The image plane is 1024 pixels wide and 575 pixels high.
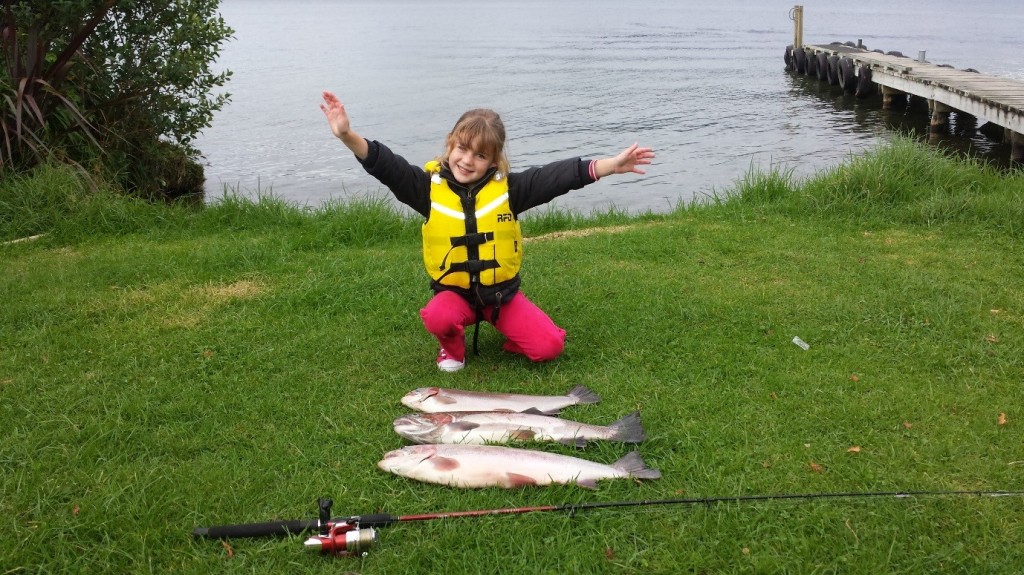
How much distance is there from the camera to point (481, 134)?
4.68 m

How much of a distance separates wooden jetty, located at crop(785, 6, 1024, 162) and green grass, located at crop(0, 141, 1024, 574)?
798cm

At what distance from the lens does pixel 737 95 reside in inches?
990

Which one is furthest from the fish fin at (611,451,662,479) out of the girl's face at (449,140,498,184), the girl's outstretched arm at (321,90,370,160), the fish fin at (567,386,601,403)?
the girl's outstretched arm at (321,90,370,160)

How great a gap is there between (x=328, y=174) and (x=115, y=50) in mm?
6402

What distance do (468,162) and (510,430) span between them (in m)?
1.58

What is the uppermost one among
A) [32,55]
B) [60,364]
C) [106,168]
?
[32,55]

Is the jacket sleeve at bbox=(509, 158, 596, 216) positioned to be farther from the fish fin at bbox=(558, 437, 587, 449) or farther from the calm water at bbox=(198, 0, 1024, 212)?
the calm water at bbox=(198, 0, 1024, 212)

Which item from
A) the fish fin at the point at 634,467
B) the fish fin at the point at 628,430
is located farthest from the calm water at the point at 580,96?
the fish fin at the point at 634,467

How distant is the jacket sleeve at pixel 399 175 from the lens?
4.70 m

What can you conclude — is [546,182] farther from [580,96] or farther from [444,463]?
[580,96]

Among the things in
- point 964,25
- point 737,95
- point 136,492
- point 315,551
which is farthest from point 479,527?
point 964,25

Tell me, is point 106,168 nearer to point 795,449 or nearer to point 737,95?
point 795,449

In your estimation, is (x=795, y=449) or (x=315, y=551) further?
(x=795, y=449)

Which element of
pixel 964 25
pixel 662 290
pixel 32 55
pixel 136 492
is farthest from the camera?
pixel 964 25
